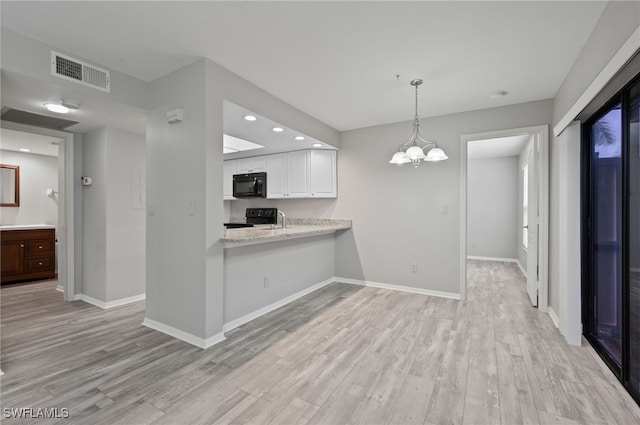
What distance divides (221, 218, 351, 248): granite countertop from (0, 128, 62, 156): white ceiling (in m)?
3.02

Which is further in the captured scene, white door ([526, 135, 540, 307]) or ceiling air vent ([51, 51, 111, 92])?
white door ([526, 135, 540, 307])

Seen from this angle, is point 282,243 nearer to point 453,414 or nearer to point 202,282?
point 202,282

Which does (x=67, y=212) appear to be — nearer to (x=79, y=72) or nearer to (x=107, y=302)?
(x=107, y=302)

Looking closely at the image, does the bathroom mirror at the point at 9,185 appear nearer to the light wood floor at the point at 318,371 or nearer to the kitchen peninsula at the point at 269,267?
the light wood floor at the point at 318,371

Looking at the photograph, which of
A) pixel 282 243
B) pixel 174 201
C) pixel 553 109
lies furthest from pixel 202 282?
pixel 553 109

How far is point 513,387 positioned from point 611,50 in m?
2.26

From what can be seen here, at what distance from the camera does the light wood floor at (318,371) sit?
1680 mm

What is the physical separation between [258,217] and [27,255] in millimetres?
3840

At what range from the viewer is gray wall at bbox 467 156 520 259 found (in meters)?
6.69

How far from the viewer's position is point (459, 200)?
12.7ft

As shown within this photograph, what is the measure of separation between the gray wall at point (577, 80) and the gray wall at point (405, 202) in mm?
645

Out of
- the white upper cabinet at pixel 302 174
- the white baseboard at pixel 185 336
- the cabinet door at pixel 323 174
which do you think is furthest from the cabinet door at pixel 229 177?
the white baseboard at pixel 185 336

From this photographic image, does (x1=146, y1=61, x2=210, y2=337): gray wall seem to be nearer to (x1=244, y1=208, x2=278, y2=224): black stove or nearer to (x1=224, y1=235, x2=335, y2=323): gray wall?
(x1=224, y1=235, x2=335, y2=323): gray wall

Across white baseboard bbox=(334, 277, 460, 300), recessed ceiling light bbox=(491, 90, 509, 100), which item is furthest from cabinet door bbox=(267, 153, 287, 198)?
recessed ceiling light bbox=(491, 90, 509, 100)
